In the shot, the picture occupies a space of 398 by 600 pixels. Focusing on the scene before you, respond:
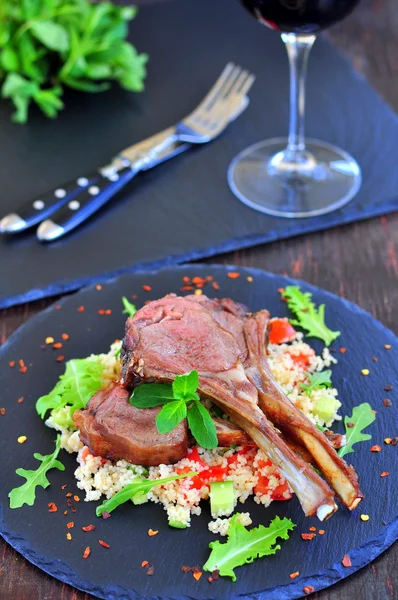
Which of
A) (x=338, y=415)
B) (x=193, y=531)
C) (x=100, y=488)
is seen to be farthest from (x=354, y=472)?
(x=100, y=488)

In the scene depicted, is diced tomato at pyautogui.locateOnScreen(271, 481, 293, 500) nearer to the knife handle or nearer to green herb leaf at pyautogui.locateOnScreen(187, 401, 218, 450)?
green herb leaf at pyautogui.locateOnScreen(187, 401, 218, 450)

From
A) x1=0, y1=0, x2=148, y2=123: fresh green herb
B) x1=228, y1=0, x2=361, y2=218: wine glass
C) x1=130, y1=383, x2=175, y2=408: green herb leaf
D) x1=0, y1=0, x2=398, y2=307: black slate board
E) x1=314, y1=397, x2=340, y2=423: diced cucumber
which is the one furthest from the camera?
x1=0, y1=0, x2=148, y2=123: fresh green herb

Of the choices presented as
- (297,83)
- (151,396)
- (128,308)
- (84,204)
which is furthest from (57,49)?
(151,396)

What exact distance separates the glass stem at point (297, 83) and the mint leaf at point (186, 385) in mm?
1699

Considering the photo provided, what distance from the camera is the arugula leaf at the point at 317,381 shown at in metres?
2.65

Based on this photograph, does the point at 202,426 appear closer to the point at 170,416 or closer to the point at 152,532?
the point at 170,416

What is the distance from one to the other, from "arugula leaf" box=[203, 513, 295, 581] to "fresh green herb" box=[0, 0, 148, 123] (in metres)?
2.60

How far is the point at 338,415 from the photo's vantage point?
8.61 ft

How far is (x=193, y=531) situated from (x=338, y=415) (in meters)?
0.61

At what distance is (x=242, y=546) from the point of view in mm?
2254

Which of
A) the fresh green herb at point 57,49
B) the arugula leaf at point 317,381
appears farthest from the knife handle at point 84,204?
the arugula leaf at point 317,381

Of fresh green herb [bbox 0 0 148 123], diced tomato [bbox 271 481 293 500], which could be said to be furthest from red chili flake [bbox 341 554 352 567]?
fresh green herb [bbox 0 0 148 123]

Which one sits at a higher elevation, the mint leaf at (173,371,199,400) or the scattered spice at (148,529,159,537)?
the mint leaf at (173,371,199,400)

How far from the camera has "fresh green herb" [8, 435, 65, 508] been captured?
7.98ft
